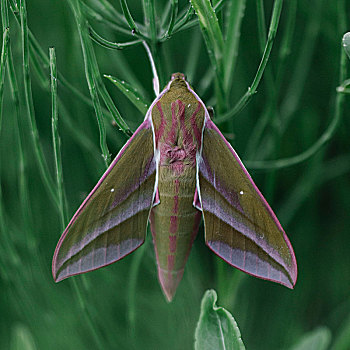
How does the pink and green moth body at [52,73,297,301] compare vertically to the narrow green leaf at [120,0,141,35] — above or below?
below

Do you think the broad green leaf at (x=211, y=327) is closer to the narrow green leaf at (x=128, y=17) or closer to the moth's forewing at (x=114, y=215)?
the moth's forewing at (x=114, y=215)

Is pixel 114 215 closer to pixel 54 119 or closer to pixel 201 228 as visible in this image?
pixel 54 119

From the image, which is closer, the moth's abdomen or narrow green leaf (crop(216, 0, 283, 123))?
narrow green leaf (crop(216, 0, 283, 123))

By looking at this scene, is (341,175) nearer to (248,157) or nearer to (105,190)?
(248,157)

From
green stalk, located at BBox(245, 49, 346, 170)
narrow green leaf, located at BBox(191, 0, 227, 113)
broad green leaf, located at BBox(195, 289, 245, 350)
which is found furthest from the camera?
green stalk, located at BBox(245, 49, 346, 170)

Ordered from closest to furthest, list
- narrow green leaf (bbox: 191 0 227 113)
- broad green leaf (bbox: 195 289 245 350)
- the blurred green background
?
broad green leaf (bbox: 195 289 245 350) → narrow green leaf (bbox: 191 0 227 113) → the blurred green background

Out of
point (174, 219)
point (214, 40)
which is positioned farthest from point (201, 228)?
point (214, 40)

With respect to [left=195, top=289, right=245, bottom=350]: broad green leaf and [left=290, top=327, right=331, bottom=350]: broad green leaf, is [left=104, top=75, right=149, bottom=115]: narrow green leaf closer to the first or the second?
[left=195, top=289, right=245, bottom=350]: broad green leaf

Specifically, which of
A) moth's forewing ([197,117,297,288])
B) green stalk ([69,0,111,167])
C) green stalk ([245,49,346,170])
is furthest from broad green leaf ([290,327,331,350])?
green stalk ([69,0,111,167])
